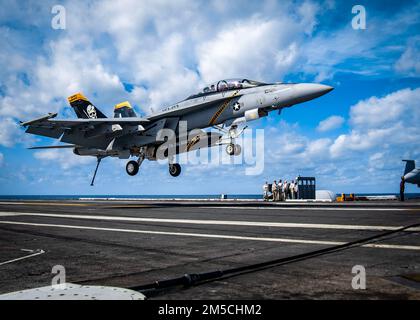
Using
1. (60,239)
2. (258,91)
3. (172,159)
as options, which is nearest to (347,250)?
(60,239)

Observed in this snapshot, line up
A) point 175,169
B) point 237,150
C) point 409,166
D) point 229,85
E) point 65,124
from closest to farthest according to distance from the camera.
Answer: point 237,150, point 229,85, point 65,124, point 175,169, point 409,166

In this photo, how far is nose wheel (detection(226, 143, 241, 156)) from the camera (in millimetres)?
20125

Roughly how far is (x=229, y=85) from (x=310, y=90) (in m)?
5.67

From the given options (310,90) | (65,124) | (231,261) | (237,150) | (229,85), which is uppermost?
(229,85)

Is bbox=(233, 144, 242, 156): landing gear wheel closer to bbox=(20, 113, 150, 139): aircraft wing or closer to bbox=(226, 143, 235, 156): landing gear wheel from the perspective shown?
bbox=(226, 143, 235, 156): landing gear wheel

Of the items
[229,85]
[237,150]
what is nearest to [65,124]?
[229,85]

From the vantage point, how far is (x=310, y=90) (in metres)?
18.8

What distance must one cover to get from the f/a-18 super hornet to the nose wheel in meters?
0.06

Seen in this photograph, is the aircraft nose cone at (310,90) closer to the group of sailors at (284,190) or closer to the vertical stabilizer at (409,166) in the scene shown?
the group of sailors at (284,190)

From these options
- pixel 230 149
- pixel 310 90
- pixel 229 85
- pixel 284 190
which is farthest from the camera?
pixel 284 190

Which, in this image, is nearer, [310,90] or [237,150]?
[310,90]

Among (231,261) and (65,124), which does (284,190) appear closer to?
(65,124)

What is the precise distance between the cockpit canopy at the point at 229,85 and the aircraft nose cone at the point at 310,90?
10.4 ft
